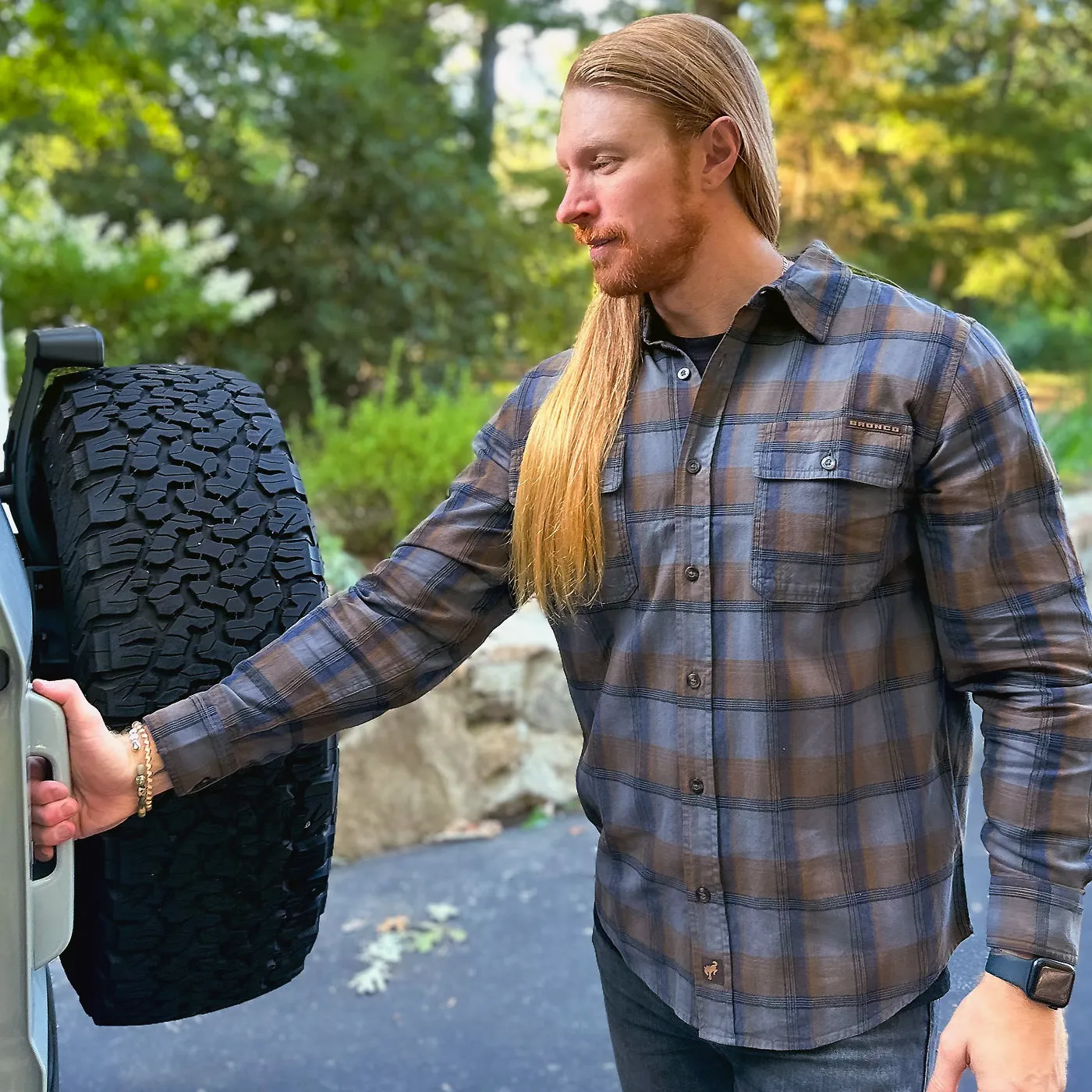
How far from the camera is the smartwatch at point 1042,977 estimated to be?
133cm

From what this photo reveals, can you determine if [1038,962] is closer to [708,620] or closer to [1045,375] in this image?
[708,620]

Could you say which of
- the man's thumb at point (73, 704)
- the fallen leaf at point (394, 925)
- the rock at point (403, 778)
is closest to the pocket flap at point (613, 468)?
the man's thumb at point (73, 704)

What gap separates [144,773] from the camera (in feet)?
4.92

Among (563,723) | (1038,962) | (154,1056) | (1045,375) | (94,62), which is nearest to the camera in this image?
(1038,962)

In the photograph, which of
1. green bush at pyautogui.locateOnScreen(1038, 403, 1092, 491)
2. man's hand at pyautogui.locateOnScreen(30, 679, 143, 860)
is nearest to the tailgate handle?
man's hand at pyautogui.locateOnScreen(30, 679, 143, 860)

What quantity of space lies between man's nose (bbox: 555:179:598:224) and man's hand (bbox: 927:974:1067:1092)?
0.97 metres

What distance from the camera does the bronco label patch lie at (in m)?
1.40

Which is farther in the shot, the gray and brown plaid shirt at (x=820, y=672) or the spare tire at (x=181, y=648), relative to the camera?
the spare tire at (x=181, y=648)

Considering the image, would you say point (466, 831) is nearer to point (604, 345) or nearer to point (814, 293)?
point (604, 345)

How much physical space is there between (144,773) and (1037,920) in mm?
1019

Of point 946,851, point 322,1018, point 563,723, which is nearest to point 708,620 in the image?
point 946,851

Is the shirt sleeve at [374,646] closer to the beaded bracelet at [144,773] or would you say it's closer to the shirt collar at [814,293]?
the beaded bracelet at [144,773]

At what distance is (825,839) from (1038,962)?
0.26 m

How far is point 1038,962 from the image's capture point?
1.34 meters
